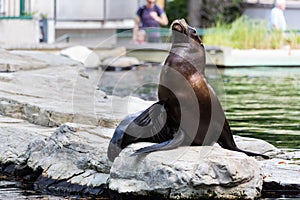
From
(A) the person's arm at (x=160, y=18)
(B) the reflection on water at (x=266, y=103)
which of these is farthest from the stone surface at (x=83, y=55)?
(B) the reflection on water at (x=266, y=103)

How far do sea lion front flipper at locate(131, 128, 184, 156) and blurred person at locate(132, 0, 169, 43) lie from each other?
46.3 ft

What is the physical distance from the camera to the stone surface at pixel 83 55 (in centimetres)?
2020

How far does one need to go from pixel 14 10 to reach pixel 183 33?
1543 cm

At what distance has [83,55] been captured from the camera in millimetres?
20750

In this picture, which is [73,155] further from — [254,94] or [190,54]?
[254,94]

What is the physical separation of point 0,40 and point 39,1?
106 inches

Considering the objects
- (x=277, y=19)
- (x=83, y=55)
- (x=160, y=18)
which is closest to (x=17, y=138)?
(x=83, y=55)

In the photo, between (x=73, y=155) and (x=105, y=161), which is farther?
(x=73, y=155)

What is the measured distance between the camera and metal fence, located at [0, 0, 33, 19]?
2258cm

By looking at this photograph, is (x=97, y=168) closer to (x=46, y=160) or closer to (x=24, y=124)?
(x=46, y=160)

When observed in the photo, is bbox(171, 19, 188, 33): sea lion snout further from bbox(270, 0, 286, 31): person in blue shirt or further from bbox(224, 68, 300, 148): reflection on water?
bbox(270, 0, 286, 31): person in blue shirt

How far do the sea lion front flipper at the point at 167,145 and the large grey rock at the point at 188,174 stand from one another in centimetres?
4

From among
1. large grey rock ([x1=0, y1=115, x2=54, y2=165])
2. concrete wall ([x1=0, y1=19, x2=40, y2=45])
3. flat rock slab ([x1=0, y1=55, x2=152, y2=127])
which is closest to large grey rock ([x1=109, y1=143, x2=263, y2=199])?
large grey rock ([x1=0, y1=115, x2=54, y2=165])

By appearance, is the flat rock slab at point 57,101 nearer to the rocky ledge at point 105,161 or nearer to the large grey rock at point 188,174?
the rocky ledge at point 105,161
